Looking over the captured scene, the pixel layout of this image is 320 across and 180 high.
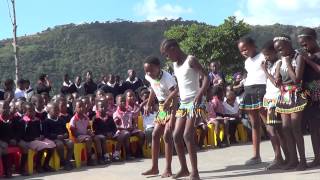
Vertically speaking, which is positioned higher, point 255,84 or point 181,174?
point 255,84

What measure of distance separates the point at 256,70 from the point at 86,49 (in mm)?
41726

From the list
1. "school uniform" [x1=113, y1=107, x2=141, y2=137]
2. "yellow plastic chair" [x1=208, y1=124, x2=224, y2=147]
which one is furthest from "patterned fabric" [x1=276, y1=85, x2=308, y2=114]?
"yellow plastic chair" [x1=208, y1=124, x2=224, y2=147]

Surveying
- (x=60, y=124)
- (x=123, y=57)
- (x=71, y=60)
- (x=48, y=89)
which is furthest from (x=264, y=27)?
(x=60, y=124)

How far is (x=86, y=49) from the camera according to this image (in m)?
49.5

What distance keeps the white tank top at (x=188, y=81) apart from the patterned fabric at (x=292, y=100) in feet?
3.94

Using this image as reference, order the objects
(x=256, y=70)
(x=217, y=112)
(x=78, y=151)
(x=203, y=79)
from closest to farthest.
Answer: (x=203, y=79)
(x=256, y=70)
(x=78, y=151)
(x=217, y=112)

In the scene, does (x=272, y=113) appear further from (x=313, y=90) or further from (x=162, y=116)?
(x=162, y=116)

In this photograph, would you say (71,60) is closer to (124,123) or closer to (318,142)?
(124,123)

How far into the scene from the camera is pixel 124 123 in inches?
462

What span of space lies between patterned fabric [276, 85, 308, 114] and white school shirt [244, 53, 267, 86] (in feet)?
2.29

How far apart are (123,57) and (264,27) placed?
82.9ft

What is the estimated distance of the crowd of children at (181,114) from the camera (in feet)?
25.3

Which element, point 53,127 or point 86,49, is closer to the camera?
point 53,127

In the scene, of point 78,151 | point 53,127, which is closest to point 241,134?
point 78,151
